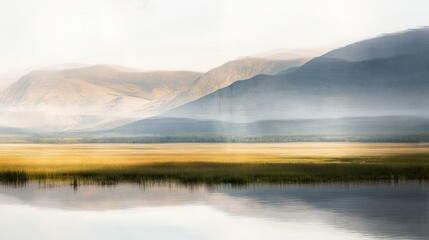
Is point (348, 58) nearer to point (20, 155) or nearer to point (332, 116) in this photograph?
point (332, 116)

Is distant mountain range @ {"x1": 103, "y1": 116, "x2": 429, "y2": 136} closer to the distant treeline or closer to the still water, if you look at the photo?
the distant treeline

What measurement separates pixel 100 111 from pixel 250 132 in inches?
77.2

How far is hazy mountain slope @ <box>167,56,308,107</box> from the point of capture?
389 inches

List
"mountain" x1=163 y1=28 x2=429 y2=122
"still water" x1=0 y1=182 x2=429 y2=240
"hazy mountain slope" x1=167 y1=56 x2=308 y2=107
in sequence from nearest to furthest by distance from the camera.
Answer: "still water" x1=0 y1=182 x2=429 y2=240 → "hazy mountain slope" x1=167 y1=56 x2=308 y2=107 → "mountain" x1=163 y1=28 x2=429 y2=122

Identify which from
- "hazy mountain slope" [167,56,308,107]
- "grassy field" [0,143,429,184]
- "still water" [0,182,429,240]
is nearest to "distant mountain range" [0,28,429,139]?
"hazy mountain slope" [167,56,308,107]

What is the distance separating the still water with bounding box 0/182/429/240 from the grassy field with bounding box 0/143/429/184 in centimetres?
15

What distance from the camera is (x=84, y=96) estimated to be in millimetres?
10055

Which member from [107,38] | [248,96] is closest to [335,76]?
[248,96]

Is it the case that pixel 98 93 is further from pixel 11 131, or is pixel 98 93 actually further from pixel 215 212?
pixel 215 212

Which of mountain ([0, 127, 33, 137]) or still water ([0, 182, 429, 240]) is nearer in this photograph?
still water ([0, 182, 429, 240])

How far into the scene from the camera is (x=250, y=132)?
992cm

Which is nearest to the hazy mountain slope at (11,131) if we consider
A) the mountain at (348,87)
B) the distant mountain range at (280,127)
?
the distant mountain range at (280,127)

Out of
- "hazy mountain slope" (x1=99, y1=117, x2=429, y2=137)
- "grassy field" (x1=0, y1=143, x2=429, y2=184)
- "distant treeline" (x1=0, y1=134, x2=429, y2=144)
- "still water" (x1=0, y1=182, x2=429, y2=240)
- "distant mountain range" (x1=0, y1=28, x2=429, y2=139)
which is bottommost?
"still water" (x1=0, y1=182, x2=429, y2=240)

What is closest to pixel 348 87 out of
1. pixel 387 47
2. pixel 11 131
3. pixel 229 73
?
pixel 387 47
